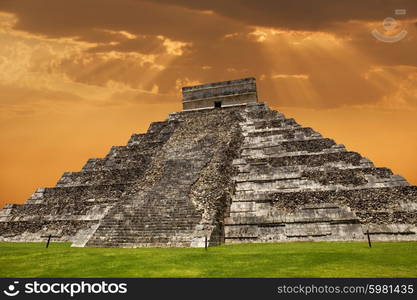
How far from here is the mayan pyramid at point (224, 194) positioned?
62.9ft

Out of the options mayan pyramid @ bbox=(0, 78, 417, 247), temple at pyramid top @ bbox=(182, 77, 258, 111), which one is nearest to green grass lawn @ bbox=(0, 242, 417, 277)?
mayan pyramid @ bbox=(0, 78, 417, 247)

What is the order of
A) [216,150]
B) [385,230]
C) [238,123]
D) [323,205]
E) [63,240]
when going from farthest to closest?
1. [238,123]
2. [216,150]
3. [63,240]
4. [323,205]
5. [385,230]

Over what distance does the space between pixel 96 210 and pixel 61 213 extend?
299 cm

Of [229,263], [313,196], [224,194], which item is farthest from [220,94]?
[229,263]

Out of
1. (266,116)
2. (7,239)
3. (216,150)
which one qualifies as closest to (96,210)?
(7,239)

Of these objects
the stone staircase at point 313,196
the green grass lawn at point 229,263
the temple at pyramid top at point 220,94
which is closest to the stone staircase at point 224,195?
the stone staircase at point 313,196

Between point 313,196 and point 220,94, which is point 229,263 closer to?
point 313,196

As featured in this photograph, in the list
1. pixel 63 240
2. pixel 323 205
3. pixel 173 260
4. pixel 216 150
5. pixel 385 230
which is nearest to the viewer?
pixel 173 260

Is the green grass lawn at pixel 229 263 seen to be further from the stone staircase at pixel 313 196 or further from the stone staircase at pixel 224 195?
the stone staircase at pixel 224 195

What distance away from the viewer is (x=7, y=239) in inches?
949

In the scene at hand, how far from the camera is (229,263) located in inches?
486

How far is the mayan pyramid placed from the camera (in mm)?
19172

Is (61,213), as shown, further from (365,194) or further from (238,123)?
(365,194)

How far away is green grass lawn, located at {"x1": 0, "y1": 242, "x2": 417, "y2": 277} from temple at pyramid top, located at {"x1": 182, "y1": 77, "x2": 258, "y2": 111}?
20517 mm
